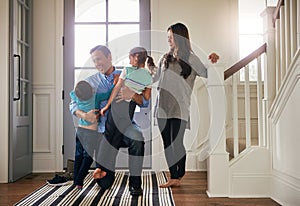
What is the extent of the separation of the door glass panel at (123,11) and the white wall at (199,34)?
0.61 feet

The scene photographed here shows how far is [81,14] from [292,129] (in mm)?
2754

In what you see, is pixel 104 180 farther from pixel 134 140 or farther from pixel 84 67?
pixel 84 67

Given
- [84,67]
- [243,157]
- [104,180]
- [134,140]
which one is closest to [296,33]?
[243,157]

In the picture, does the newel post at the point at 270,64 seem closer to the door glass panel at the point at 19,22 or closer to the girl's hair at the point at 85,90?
the girl's hair at the point at 85,90

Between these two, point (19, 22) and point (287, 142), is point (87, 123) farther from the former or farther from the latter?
point (19, 22)

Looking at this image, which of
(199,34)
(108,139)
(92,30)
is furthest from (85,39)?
(108,139)

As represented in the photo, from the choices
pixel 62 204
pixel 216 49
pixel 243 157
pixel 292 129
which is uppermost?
pixel 216 49

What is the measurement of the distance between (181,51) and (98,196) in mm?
1305

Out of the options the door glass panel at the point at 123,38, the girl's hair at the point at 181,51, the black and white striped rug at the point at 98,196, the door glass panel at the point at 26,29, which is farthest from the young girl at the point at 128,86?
the door glass panel at the point at 26,29

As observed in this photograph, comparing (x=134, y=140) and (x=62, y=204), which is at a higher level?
(x=134, y=140)

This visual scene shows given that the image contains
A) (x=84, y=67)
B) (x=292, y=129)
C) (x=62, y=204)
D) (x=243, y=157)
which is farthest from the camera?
(x=84, y=67)

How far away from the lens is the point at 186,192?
10.2 feet

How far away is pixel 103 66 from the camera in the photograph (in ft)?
10.2

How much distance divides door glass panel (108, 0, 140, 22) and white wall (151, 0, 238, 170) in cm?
19
